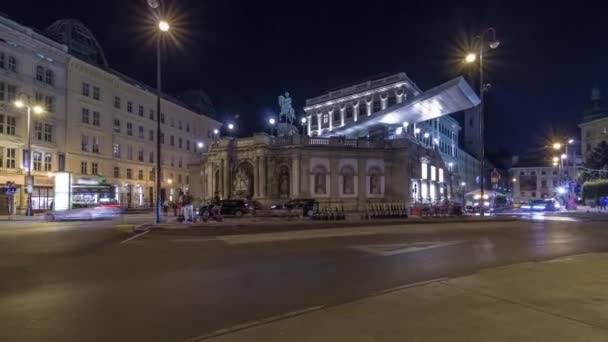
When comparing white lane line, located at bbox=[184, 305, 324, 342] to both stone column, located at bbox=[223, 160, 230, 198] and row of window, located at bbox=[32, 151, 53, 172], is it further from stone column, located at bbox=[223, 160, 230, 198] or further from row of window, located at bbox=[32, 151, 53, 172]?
row of window, located at bbox=[32, 151, 53, 172]

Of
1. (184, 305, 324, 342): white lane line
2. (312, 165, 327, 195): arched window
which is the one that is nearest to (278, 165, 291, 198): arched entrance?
(312, 165, 327, 195): arched window

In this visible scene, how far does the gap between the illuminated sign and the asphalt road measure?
19228mm

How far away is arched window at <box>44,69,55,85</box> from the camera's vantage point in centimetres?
4836

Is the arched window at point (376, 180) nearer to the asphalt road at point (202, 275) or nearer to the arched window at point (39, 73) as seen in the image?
the asphalt road at point (202, 275)

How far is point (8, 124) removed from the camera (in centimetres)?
4403

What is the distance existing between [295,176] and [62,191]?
2210 cm

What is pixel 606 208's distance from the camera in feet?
171

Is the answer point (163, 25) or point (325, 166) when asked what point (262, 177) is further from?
point (163, 25)

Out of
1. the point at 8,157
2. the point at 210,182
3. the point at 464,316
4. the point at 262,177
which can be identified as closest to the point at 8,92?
the point at 8,157

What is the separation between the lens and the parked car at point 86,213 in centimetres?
3375

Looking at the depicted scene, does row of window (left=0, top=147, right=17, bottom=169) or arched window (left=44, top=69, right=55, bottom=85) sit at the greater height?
arched window (left=44, top=69, right=55, bottom=85)

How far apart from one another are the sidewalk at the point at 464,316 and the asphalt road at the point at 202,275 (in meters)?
0.88

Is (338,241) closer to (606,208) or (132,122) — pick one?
(606,208)

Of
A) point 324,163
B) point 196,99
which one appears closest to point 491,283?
point 324,163
